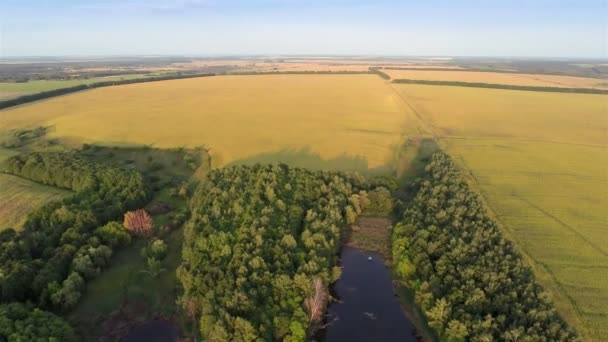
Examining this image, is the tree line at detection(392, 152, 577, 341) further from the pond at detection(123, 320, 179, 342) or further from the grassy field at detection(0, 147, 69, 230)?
the grassy field at detection(0, 147, 69, 230)

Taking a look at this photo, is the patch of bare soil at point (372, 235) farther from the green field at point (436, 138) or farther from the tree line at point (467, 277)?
the green field at point (436, 138)

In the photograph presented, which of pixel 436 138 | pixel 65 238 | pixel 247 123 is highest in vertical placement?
pixel 247 123

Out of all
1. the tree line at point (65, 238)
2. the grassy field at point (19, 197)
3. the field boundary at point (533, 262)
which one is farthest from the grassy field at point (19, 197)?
the field boundary at point (533, 262)

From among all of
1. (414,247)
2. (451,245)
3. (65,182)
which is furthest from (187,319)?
(65,182)

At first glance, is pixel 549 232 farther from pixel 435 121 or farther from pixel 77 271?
pixel 435 121

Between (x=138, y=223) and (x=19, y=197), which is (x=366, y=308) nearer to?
(x=138, y=223)

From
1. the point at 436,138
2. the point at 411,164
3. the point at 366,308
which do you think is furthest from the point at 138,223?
the point at 436,138
